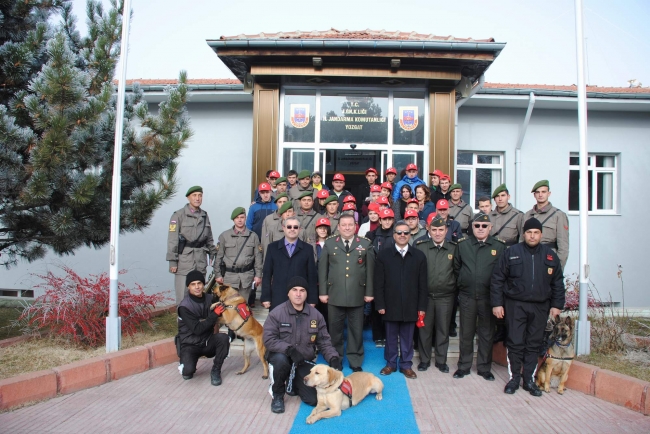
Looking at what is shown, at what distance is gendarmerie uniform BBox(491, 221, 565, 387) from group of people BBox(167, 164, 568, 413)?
11mm

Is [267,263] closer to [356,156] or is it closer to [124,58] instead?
[124,58]

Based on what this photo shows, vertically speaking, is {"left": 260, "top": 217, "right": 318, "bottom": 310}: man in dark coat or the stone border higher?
{"left": 260, "top": 217, "right": 318, "bottom": 310}: man in dark coat

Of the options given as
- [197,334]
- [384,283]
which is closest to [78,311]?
[197,334]

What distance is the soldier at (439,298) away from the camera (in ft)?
18.8

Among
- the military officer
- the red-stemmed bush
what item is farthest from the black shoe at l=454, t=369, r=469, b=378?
the red-stemmed bush

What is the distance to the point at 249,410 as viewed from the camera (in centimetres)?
456

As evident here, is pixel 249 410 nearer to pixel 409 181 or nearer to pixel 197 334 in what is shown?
pixel 197 334

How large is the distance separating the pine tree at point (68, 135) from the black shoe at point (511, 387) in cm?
465

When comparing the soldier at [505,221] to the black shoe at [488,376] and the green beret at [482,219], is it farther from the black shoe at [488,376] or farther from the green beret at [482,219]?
the black shoe at [488,376]

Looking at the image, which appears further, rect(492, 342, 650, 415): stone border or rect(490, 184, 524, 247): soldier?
rect(490, 184, 524, 247): soldier

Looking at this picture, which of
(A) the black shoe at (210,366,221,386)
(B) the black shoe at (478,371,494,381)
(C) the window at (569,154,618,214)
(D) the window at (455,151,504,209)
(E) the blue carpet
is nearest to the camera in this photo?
(E) the blue carpet

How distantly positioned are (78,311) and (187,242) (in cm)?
161

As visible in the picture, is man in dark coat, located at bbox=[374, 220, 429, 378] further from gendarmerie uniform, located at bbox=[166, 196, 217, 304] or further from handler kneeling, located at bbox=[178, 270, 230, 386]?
gendarmerie uniform, located at bbox=[166, 196, 217, 304]

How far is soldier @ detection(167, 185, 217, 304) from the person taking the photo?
648 centimetres
